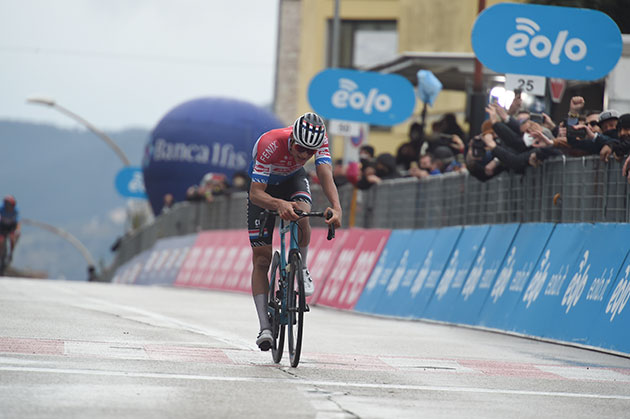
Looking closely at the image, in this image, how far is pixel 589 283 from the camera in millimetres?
12320

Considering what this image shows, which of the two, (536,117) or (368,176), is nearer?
(536,117)

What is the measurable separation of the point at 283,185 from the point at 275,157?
38 centimetres

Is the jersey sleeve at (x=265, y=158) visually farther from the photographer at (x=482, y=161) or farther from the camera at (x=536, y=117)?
the photographer at (x=482, y=161)

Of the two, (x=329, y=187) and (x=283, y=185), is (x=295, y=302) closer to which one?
(x=329, y=187)

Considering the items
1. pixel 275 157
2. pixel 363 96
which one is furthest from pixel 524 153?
pixel 363 96

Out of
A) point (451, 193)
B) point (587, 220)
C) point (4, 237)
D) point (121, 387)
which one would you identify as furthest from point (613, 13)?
point (121, 387)

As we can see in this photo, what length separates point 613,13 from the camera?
25.0 m

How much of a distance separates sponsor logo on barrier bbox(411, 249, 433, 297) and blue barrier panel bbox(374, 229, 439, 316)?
0.09 m

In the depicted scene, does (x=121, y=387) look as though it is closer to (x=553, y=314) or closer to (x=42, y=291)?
(x=553, y=314)

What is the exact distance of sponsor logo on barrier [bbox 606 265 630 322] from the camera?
37.4ft

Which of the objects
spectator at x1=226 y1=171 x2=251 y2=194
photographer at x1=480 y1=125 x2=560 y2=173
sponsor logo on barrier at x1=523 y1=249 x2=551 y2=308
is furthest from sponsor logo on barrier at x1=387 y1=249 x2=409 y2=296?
spectator at x1=226 y1=171 x2=251 y2=194

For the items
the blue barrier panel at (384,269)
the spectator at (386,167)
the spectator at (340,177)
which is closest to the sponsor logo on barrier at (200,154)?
the spectator at (340,177)

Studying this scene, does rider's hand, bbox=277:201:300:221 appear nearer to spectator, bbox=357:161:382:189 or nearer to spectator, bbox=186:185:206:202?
spectator, bbox=357:161:382:189

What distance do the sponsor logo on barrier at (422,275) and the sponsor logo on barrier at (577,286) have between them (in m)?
4.15
